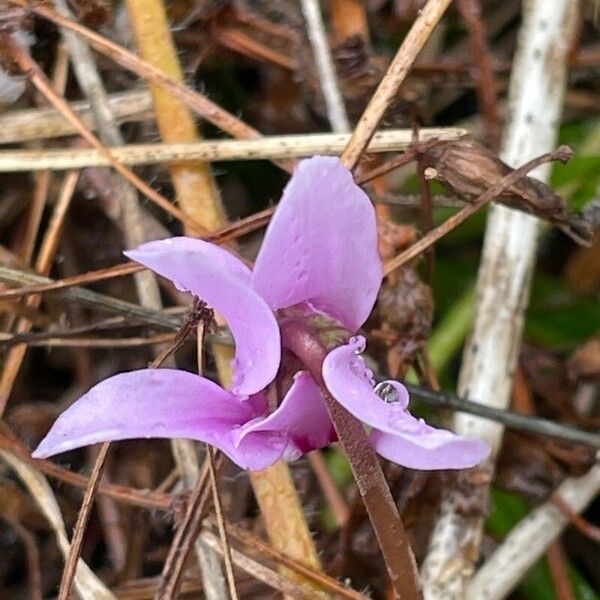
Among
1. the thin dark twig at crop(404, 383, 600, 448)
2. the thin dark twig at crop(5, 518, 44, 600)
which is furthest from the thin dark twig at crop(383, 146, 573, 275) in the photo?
the thin dark twig at crop(5, 518, 44, 600)

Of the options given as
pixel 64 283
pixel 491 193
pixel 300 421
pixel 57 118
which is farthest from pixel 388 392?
pixel 57 118

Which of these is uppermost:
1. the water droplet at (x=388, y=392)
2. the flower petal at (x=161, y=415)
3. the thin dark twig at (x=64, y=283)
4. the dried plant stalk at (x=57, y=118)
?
the flower petal at (x=161, y=415)

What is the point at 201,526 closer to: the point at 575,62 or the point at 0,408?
the point at 0,408

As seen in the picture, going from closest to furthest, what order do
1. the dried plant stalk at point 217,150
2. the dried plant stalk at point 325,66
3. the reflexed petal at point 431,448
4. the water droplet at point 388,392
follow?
the reflexed petal at point 431,448 < the water droplet at point 388,392 < the dried plant stalk at point 217,150 < the dried plant stalk at point 325,66

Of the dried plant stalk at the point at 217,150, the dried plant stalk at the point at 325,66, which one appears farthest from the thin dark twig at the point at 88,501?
the dried plant stalk at the point at 325,66

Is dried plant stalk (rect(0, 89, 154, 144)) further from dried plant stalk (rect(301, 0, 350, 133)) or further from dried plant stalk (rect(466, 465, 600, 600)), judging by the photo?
dried plant stalk (rect(466, 465, 600, 600))

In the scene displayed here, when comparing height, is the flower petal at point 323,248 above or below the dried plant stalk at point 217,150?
above

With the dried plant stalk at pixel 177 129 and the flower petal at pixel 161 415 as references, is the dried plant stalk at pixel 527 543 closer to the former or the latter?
the dried plant stalk at pixel 177 129

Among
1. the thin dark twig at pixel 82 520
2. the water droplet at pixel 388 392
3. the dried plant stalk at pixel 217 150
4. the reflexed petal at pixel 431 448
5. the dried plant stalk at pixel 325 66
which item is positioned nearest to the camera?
the reflexed petal at pixel 431 448
